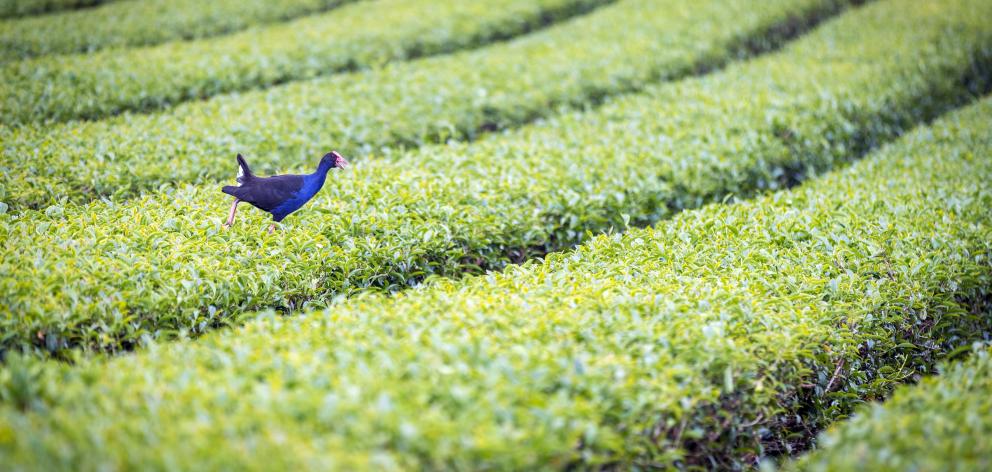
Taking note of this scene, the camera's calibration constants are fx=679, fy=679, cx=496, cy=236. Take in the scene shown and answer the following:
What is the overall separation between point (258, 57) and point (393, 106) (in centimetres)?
272

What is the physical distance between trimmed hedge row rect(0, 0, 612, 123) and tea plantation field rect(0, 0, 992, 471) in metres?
0.07

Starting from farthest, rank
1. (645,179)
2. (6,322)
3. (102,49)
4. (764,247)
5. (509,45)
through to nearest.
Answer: (509,45) → (102,49) → (645,179) → (764,247) → (6,322)

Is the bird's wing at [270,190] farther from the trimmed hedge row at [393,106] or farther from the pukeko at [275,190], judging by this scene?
the trimmed hedge row at [393,106]

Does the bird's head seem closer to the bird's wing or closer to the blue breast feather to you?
the blue breast feather

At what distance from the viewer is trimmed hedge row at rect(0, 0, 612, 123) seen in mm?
8219

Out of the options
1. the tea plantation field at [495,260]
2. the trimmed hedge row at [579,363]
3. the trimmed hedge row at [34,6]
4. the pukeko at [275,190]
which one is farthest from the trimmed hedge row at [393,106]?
the trimmed hedge row at [34,6]

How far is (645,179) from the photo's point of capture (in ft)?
21.7

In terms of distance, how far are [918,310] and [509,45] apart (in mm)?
8368

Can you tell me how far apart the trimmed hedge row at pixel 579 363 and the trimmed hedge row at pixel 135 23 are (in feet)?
28.8

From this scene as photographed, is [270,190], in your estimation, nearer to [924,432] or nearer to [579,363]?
[579,363]

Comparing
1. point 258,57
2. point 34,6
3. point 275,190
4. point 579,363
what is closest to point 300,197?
point 275,190

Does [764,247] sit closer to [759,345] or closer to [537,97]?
[759,345]

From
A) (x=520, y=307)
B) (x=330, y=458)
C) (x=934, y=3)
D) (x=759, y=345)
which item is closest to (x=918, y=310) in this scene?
(x=759, y=345)

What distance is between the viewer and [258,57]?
9852 millimetres
